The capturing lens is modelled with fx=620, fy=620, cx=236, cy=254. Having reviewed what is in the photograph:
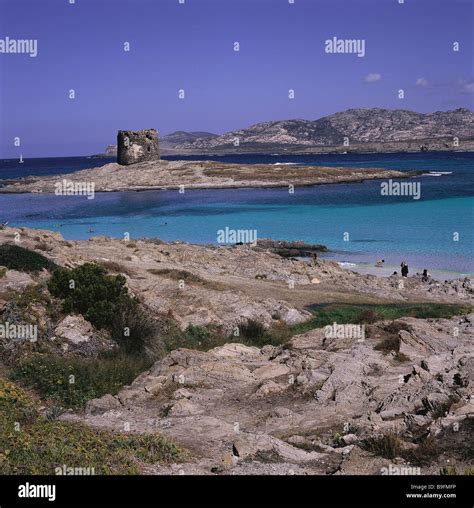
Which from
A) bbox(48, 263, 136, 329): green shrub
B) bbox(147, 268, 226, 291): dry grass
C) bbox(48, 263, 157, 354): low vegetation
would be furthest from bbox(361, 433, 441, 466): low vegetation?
bbox(147, 268, 226, 291): dry grass

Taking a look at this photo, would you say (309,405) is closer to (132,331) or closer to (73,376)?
(73,376)

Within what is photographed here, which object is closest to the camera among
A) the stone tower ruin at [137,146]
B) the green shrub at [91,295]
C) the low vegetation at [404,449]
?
the low vegetation at [404,449]

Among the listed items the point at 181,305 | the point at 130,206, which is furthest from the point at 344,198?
the point at 181,305

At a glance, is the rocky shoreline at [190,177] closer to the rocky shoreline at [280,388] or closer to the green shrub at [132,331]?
the rocky shoreline at [280,388]

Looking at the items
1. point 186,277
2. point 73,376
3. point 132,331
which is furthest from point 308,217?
point 73,376

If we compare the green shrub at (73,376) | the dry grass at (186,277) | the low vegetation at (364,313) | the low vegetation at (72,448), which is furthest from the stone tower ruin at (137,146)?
the low vegetation at (72,448)

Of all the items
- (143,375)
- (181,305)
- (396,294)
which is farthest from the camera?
(396,294)
